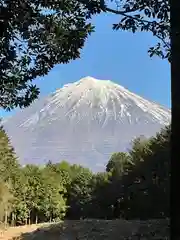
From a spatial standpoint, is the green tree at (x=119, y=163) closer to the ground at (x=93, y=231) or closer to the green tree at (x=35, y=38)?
the ground at (x=93, y=231)

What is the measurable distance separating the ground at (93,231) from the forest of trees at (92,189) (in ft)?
7.57

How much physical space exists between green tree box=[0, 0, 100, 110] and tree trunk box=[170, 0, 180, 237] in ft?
3.03

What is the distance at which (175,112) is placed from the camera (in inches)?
101

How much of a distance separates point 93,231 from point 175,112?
1794 cm

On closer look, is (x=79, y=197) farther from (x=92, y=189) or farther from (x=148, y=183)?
(x=148, y=183)

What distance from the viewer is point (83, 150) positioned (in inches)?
4235

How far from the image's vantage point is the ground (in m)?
18.1

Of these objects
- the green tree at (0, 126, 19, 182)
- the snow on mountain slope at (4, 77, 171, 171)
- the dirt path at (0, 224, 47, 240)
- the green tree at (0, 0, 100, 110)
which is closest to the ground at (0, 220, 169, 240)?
the dirt path at (0, 224, 47, 240)

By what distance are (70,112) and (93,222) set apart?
66.5m

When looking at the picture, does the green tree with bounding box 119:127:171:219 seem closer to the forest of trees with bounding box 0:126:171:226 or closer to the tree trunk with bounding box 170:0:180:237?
the forest of trees with bounding box 0:126:171:226

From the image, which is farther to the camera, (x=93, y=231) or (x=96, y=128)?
(x=96, y=128)

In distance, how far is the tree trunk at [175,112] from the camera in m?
2.48

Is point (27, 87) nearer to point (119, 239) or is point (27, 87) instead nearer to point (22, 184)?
point (119, 239)

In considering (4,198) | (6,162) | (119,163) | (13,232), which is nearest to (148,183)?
(119,163)
